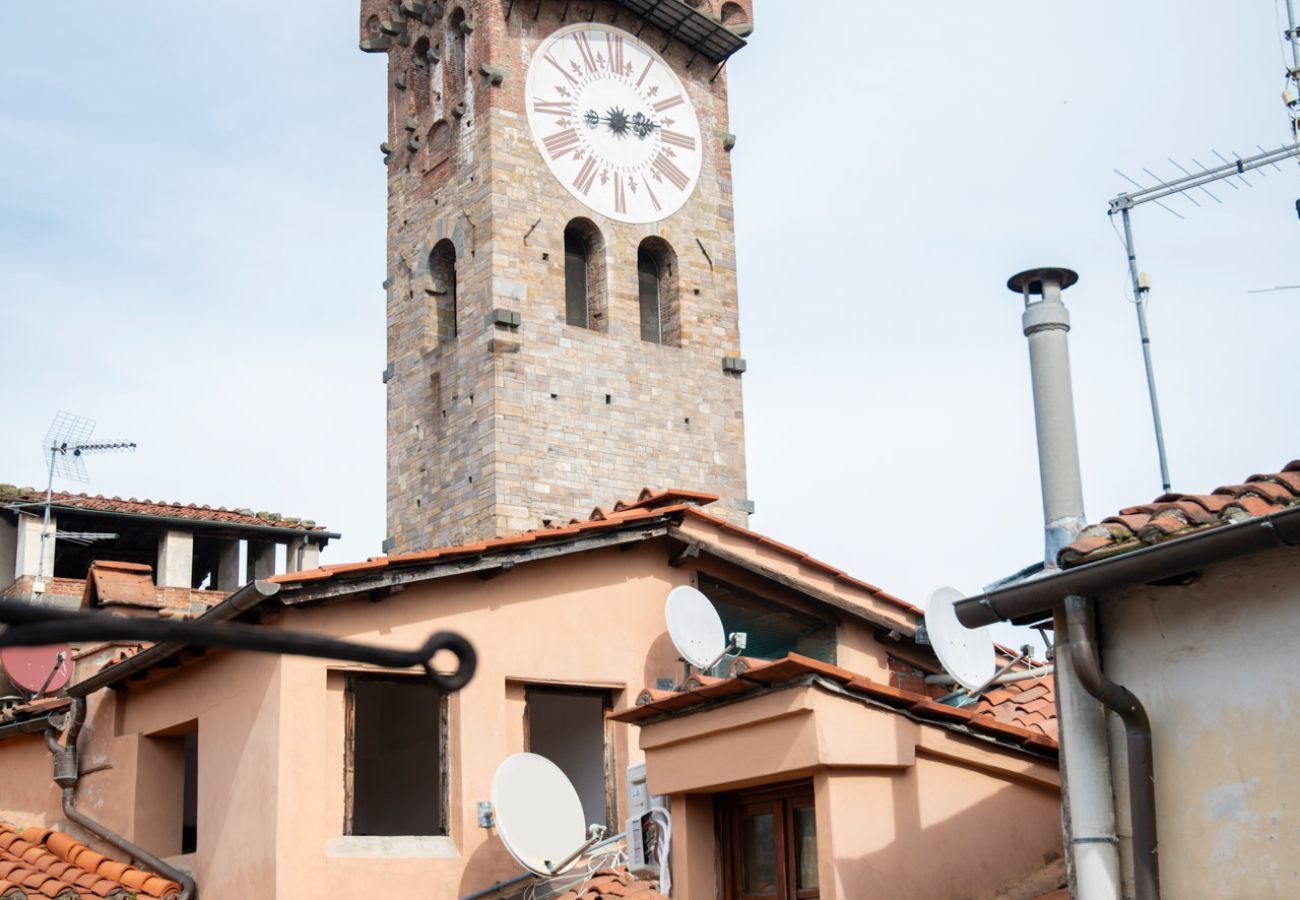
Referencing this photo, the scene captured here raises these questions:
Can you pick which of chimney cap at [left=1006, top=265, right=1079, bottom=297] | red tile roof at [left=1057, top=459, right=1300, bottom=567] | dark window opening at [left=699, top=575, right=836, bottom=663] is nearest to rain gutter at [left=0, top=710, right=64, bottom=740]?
dark window opening at [left=699, top=575, right=836, bottom=663]

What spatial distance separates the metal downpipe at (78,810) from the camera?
13891 millimetres

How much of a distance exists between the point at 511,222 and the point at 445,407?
3.45 metres

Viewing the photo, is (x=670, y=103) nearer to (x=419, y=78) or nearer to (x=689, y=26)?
(x=689, y=26)

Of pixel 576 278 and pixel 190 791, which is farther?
pixel 576 278

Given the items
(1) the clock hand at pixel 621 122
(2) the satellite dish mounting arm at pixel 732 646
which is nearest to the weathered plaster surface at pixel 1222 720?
(2) the satellite dish mounting arm at pixel 732 646

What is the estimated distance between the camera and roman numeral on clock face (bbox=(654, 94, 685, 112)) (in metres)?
31.5

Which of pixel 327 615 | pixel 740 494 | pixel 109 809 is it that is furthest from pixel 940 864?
pixel 740 494

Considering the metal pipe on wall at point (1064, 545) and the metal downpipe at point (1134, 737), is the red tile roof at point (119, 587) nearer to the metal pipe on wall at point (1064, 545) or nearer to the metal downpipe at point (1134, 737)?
the metal pipe on wall at point (1064, 545)

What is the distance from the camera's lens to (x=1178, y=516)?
318 inches

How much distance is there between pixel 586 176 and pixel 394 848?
743 inches

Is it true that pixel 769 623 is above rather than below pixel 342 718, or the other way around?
above

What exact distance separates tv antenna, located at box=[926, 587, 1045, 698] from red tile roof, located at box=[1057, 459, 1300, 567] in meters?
4.06

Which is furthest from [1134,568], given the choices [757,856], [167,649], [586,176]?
[586,176]

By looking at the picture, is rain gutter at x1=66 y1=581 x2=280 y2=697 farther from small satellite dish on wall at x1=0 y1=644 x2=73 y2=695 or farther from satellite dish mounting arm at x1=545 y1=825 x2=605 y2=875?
satellite dish mounting arm at x1=545 y1=825 x2=605 y2=875
